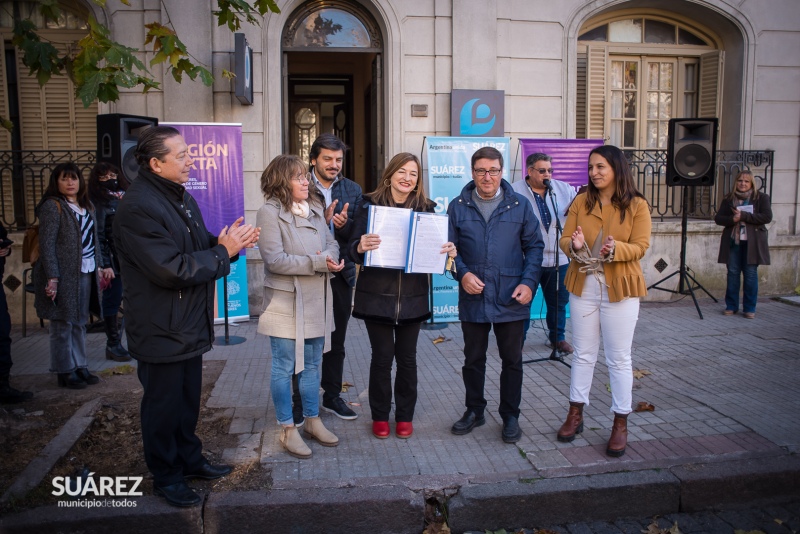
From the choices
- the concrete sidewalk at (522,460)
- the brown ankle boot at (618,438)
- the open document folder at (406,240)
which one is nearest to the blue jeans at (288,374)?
the concrete sidewalk at (522,460)

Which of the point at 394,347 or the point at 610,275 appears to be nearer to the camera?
the point at 610,275

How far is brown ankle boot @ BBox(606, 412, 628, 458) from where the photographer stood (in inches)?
166

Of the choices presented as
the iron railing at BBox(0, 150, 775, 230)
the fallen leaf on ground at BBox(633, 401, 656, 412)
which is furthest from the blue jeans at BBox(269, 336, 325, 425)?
the iron railing at BBox(0, 150, 775, 230)

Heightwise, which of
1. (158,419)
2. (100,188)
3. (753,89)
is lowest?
(158,419)

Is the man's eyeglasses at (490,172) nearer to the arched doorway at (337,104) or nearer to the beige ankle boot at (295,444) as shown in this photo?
the beige ankle boot at (295,444)

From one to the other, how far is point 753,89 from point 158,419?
10.1m

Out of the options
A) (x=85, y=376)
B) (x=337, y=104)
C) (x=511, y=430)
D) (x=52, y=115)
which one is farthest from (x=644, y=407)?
(x=337, y=104)

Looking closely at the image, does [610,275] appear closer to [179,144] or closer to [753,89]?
[179,144]

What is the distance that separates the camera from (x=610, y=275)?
4184mm

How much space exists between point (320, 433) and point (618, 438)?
204 centimetres

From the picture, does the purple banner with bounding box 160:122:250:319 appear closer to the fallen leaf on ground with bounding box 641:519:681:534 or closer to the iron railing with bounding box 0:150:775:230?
the iron railing with bounding box 0:150:775:230

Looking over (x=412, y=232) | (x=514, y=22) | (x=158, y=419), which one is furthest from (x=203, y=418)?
(x=514, y=22)

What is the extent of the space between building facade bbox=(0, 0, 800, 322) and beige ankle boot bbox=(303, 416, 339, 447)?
466cm

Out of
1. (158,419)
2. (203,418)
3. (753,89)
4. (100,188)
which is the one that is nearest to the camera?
(158,419)
